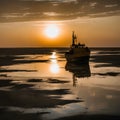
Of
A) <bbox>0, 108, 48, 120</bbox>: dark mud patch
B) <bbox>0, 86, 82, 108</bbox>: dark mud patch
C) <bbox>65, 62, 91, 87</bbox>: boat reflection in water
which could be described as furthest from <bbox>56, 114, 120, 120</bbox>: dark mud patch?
<bbox>65, 62, 91, 87</bbox>: boat reflection in water

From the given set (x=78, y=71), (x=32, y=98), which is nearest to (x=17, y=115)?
(x=32, y=98)

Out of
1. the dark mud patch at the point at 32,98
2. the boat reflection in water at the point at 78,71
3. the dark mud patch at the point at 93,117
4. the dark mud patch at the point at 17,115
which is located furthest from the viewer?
the boat reflection in water at the point at 78,71

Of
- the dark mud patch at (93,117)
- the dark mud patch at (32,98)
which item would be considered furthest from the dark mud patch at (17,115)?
the dark mud patch at (32,98)

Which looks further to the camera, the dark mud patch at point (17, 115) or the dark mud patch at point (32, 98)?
the dark mud patch at point (32, 98)

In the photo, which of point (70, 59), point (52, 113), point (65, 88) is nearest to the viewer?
point (52, 113)

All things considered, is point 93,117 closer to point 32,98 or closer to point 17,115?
point 17,115

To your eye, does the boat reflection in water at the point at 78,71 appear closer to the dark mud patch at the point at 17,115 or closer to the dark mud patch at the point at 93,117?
the dark mud patch at the point at 17,115

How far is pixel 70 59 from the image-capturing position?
3105 inches

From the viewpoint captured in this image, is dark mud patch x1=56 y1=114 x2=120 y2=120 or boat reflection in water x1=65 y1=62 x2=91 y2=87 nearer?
dark mud patch x1=56 y1=114 x2=120 y2=120

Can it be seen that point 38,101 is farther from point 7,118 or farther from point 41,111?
point 7,118

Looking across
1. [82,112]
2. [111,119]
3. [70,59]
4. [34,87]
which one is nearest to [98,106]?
[82,112]

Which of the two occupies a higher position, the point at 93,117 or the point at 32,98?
the point at 93,117

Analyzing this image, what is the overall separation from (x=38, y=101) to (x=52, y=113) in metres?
4.90

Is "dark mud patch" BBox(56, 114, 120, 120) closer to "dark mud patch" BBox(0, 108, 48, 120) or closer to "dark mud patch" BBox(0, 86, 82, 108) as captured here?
"dark mud patch" BBox(0, 108, 48, 120)
